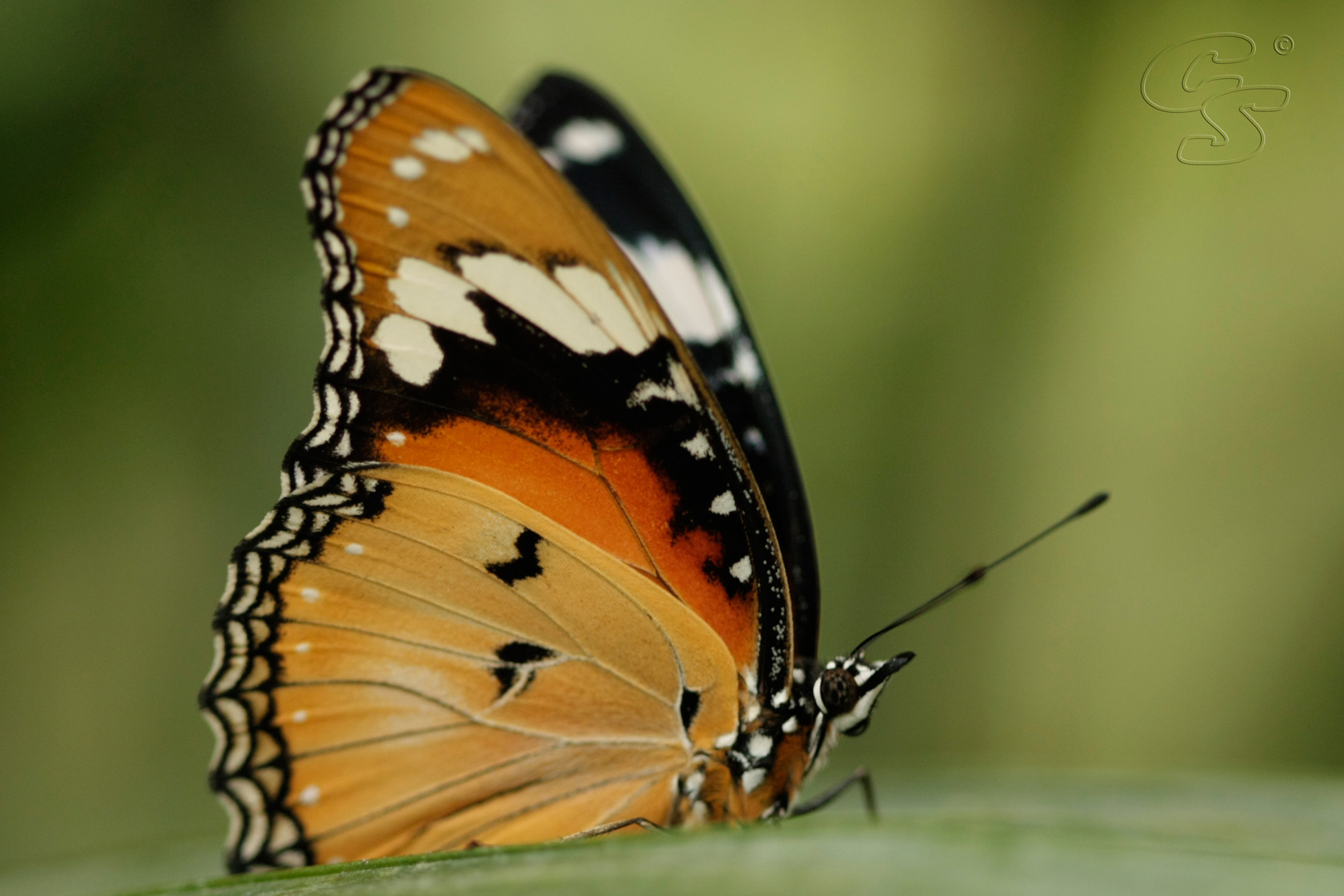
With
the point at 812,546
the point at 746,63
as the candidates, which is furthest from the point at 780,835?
the point at 746,63

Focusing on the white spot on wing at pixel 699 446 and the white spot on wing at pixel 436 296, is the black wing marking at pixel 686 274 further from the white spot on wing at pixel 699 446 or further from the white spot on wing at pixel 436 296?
the white spot on wing at pixel 436 296

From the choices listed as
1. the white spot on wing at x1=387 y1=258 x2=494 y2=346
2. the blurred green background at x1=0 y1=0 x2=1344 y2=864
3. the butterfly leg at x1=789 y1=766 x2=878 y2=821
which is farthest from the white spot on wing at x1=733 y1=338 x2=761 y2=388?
the blurred green background at x1=0 y1=0 x2=1344 y2=864

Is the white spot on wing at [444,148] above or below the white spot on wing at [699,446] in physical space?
above

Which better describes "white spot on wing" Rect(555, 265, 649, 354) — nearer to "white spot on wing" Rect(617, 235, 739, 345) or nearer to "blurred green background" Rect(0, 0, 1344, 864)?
"white spot on wing" Rect(617, 235, 739, 345)

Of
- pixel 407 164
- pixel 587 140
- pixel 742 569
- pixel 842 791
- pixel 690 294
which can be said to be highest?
pixel 587 140

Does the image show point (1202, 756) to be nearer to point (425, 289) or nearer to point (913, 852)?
point (425, 289)

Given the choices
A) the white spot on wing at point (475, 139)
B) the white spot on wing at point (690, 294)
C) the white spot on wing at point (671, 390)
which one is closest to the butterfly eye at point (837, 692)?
the white spot on wing at point (671, 390)

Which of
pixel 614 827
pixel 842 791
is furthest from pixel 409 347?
pixel 842 791

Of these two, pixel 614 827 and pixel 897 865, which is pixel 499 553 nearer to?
pixel 614 827
